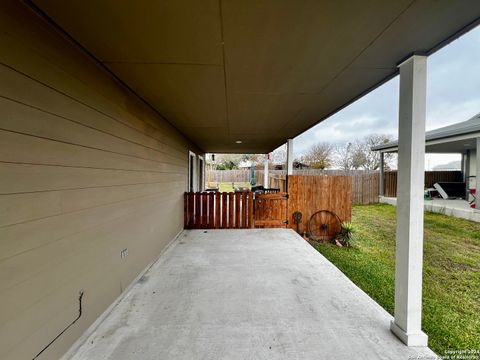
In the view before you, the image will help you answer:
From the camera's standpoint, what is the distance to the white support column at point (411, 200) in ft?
5.59

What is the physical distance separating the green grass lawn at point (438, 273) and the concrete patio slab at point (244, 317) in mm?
455

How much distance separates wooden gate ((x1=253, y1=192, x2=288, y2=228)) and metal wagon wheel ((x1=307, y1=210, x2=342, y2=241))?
→ 647 millimetres

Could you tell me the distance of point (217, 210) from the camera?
5.36 m

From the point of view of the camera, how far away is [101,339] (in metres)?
1.71

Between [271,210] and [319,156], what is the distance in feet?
51.6

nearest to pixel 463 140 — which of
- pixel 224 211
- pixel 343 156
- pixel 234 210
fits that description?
pixel 234 210

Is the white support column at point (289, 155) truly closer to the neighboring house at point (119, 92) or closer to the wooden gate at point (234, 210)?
the wooden gate at point (234, 210)

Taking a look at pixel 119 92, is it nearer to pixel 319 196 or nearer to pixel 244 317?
pixel 244 317

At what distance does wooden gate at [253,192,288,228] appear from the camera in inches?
211

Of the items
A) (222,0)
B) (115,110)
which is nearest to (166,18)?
(222,0)

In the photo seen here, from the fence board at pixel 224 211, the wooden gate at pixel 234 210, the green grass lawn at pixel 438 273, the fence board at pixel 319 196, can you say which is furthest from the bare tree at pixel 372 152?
the fence board at pixel 224 211

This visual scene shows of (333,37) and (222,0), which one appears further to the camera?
(333,37)

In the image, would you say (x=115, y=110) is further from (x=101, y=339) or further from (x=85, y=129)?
(x=101, y=339)

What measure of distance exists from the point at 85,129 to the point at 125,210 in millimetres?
1015
